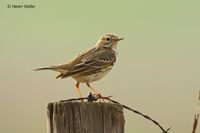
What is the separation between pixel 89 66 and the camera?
296 inches

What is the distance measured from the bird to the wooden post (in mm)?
2402

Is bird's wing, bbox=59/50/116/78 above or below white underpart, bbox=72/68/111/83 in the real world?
above

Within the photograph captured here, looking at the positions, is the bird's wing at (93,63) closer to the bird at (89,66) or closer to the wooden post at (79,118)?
the bird at (89,66)

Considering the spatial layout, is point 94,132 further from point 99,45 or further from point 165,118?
point 165,118

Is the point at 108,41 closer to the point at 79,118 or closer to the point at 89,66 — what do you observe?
the point at 89,66

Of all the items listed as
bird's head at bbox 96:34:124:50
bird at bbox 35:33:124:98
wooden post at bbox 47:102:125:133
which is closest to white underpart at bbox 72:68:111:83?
bird at bbox 35:33:124:98

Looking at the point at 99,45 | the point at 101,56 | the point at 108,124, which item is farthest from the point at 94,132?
the point at 99,45

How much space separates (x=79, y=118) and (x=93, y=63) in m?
3.24

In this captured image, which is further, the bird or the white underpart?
the white underpart

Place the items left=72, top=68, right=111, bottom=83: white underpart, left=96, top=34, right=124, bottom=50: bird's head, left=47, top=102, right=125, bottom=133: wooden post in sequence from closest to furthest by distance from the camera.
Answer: left=47, top=102, right=125, bottom=133: wooden post, left=72, top=68, right=111, bottom=83: white underpart, left=96, top=34, right=124, bottom=50: bird's head

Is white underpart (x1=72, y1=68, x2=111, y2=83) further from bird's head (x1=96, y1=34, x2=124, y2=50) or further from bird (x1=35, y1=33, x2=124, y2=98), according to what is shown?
bird's head (x1=96, y1=34, x2=124, y2=50)

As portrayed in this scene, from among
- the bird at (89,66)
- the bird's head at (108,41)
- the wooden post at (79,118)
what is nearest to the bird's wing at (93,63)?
the bird at (89,66)

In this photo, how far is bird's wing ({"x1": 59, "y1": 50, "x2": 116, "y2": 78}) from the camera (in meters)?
7.21

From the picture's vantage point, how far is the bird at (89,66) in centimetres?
720
